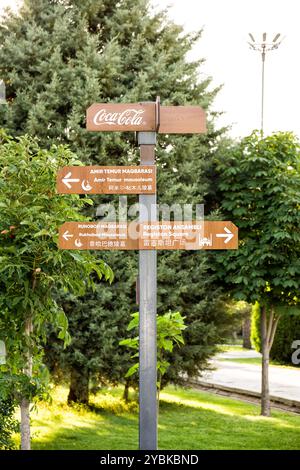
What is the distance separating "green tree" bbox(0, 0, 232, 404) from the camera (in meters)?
10.0

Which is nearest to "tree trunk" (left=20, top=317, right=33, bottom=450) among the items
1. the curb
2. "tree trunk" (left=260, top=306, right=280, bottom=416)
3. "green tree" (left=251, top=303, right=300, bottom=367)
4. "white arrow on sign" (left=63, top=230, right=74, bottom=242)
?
"white arrow on sign" (left=63, top=230, right=74, bottom=242)

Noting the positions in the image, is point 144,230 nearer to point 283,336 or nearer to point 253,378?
point 253,378

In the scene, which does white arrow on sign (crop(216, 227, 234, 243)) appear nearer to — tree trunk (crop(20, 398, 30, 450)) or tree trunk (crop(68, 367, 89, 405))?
tree trunk (crop(20, 398, 30, 450))

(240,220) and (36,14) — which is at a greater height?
(36,14)

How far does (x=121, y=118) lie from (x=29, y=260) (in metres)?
1.52

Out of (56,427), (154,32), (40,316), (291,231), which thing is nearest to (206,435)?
(56,427)

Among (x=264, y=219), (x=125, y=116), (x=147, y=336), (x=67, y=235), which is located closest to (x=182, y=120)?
(x=125, y=116)

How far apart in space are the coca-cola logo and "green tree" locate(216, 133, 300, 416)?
5.49m

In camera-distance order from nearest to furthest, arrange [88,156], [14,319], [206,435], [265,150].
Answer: [14,319], [206,435], [88,156], [265,150]

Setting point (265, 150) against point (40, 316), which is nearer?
point (40, 316)

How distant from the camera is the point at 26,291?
5.52m

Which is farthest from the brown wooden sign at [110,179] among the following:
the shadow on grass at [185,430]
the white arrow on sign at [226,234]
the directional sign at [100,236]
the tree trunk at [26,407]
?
the shadow on grass at [185,430]
